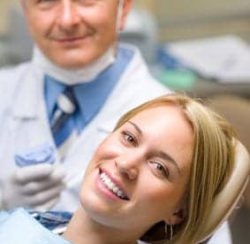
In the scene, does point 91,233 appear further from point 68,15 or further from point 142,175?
point 68,15

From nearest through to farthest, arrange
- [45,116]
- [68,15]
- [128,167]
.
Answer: [128,167]
[68,15]
[45,116]

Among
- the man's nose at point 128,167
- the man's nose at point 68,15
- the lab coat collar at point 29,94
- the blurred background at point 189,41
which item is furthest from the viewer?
the blurred background at point 189,41

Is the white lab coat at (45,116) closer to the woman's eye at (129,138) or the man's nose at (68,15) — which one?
the man's nose at (68,15)

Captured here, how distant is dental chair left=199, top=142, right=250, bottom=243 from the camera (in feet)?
4.13

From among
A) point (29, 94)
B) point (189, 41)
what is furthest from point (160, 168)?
point (189, 41)

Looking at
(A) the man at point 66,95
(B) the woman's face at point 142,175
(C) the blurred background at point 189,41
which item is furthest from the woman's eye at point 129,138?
(C) the blurred background at point 189,41

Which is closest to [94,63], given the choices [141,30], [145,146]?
[145,146]

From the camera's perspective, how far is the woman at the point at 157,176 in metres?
1.21

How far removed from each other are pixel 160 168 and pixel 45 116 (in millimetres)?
533

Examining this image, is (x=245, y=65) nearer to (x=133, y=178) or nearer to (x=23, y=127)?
(x=23, y=127)

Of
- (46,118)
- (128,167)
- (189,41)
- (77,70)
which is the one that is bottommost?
(189,41)

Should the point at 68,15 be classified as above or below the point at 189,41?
above

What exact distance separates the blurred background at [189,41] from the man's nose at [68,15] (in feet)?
2.84

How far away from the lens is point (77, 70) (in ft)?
5.41
